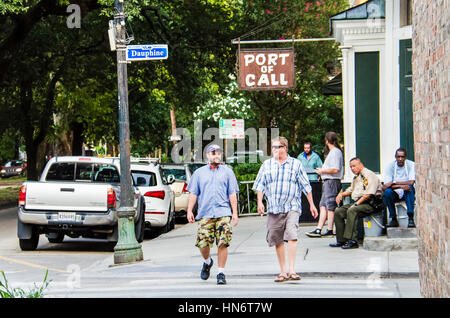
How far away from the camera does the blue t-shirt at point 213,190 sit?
10109 mm

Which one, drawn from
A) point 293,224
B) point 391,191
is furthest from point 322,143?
point 293,224

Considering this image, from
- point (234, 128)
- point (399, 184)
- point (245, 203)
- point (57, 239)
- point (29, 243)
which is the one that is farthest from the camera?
point (234, 128)

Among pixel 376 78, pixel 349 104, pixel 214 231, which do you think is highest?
pixel 376 78

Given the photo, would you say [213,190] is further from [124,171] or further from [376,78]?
[376,78]

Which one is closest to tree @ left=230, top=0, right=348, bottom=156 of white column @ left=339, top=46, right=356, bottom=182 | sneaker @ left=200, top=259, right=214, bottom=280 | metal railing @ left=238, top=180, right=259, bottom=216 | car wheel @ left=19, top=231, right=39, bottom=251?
metal railing @ left=238, top=180, right=259, bottom=216

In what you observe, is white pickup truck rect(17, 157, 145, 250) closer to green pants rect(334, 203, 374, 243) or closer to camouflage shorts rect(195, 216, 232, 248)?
green pants rect(334, 203, 374, 243)

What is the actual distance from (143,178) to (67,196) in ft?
12.5

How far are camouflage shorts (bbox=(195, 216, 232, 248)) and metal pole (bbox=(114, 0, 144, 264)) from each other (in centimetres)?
295

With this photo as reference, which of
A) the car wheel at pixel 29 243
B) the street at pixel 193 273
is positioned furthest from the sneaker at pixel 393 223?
the car wheel at pixel 29 243

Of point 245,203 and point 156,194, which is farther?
point 245,203

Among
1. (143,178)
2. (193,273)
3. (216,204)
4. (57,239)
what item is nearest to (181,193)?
(143,178)

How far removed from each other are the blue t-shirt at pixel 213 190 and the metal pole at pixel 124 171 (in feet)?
9.73

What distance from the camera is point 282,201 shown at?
9945 mm

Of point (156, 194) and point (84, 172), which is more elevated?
point (84, 172)
